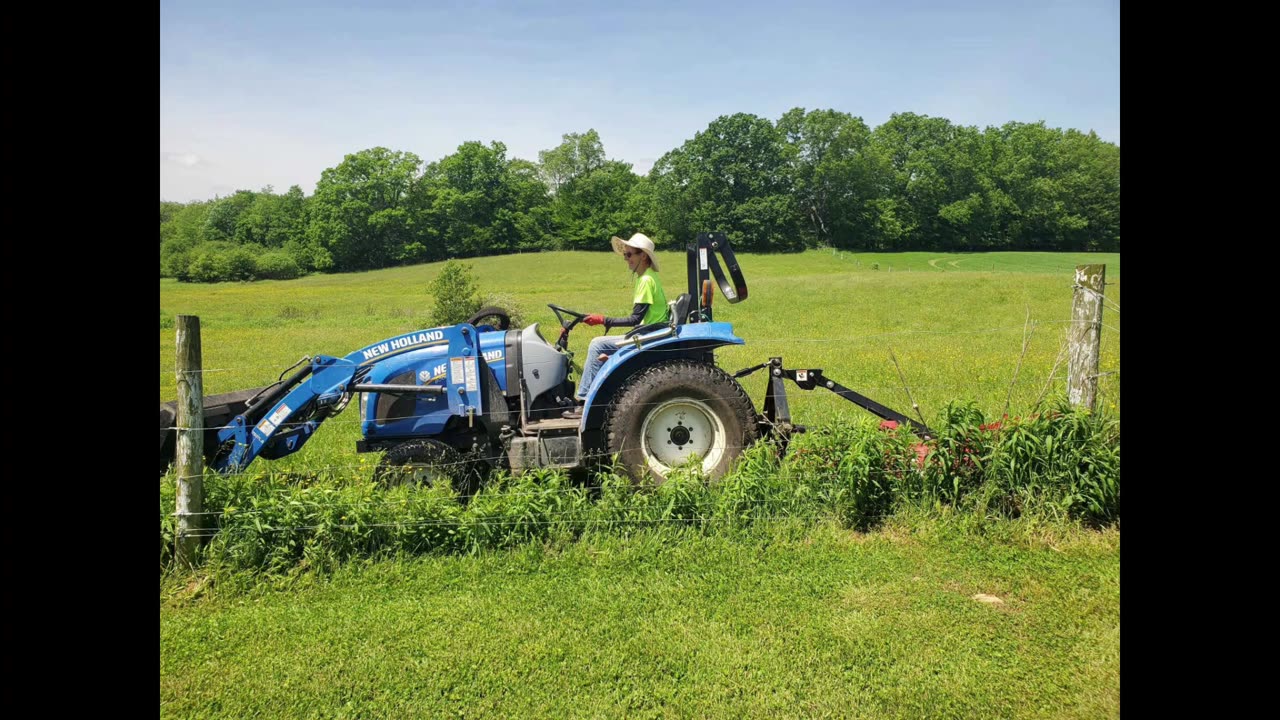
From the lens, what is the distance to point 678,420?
6.18 meters

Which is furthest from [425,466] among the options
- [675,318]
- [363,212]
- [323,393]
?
[363,212]

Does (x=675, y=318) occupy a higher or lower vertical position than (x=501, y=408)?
higher

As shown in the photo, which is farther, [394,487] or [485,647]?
[394,487]

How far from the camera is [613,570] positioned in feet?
15.6

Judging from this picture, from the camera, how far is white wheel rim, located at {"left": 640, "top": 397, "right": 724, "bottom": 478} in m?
6.12

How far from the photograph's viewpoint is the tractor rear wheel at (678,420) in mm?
5957

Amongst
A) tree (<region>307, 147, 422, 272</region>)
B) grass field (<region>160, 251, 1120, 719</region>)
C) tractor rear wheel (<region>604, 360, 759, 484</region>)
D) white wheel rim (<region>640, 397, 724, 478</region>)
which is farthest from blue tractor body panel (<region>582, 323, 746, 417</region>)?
tree (<region>307, 147, 422, 272</region>)

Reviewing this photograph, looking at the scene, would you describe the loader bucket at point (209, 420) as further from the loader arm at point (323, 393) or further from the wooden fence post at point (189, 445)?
the wooden fence post at point (189, 445)

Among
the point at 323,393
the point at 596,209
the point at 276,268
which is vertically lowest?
the point at 323,393

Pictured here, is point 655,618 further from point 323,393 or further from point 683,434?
point 323,393

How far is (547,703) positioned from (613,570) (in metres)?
1.35

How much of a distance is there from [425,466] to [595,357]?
158cm
